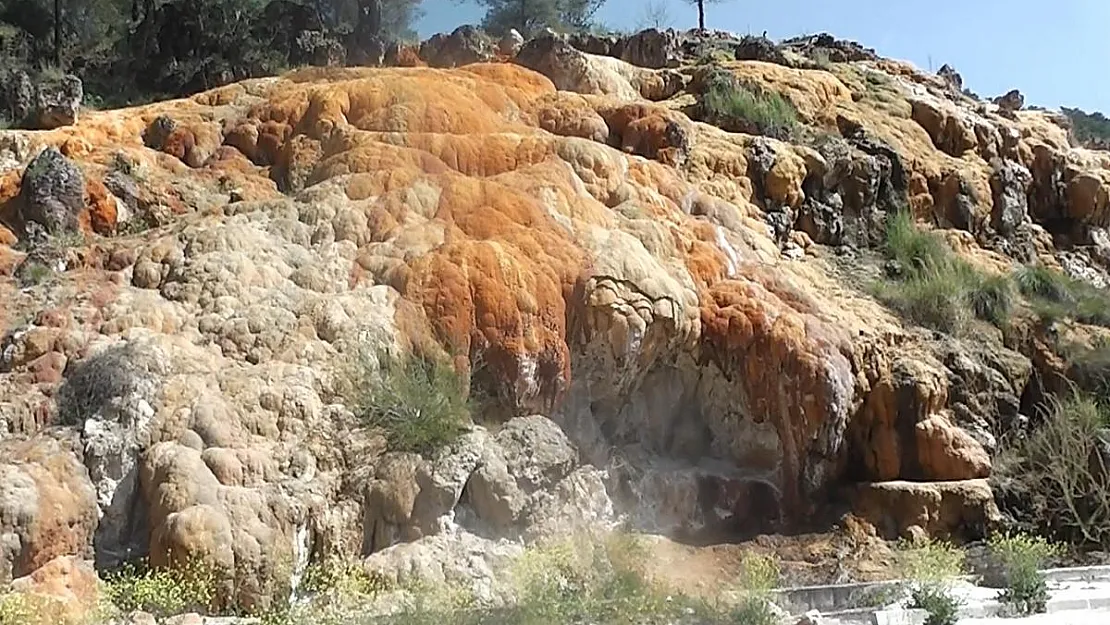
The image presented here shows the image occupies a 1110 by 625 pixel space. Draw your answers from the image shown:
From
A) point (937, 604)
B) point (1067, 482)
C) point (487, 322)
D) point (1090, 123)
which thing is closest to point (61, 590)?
point (487, 322)

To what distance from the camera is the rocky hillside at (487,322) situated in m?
9.35

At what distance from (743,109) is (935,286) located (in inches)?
168

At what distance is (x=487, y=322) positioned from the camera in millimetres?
11156

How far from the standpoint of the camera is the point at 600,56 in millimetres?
19234

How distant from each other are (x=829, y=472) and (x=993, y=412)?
249 cm

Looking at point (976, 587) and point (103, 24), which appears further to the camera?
point (103, 24)

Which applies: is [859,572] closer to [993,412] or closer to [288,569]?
[993,412]

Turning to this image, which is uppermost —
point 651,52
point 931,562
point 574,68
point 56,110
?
point 651,52

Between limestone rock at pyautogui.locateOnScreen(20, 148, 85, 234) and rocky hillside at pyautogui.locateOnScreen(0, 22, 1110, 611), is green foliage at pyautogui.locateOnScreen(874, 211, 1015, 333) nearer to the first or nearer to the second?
rocky hillside at pyautogui.locateOnScreen(0, 22, 1110, 611)

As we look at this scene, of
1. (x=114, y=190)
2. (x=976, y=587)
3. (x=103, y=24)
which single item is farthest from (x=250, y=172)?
(x=103, y=24)

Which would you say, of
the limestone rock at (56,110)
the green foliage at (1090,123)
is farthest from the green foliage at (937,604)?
the green foliage at (1090,123)

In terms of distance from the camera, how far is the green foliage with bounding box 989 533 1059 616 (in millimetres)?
9164

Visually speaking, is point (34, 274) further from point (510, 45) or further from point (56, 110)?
point (510, 45)

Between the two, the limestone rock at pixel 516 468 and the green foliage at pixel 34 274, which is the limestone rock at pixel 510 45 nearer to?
the limestone rock at pixel 516 468
